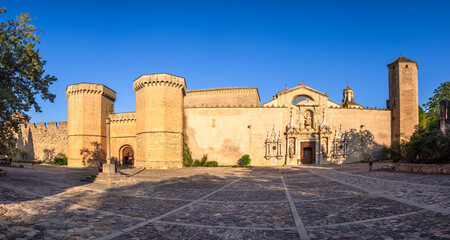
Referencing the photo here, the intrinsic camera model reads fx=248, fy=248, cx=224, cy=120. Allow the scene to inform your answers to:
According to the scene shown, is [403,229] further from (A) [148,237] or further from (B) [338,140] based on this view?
(B) [338,140]

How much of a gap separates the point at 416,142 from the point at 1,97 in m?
22.2

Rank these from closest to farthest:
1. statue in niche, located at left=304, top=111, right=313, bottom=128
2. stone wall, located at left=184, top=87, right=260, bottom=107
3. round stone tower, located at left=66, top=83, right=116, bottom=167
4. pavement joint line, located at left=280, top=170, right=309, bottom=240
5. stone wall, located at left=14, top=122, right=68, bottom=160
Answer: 1. pavement joint line, located at left=280, top=170, right=309, bottom=240
2. round stone tower, located at left=66, top=83, right=116, bottom=167
3. statue in niche, located at left=304, top=111, right=313, bottom=128
4. stone wall, located at left=14, top=122, right=68, bottom=160
5. stone wall, located at left=184, top=87, right=260, bottom=107

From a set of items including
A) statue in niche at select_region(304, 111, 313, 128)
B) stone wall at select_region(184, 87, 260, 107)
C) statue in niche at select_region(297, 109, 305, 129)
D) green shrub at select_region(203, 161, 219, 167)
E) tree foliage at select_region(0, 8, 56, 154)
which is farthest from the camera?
stone wall at select_region(184, 87, 260, 107)

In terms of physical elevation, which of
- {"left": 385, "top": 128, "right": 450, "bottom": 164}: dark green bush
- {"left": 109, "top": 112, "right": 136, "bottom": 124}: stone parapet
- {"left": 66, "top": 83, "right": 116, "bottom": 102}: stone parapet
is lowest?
{"left": 385, "top": 128, "right": 450, "bottom": 164}: dark green bush

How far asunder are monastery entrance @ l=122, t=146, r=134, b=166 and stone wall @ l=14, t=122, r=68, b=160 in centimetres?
977

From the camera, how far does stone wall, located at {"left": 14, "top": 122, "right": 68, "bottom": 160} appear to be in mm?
33562

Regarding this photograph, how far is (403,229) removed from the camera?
4.77 metres

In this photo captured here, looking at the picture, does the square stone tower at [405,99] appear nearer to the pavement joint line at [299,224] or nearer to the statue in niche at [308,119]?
the statue in niche at [308,119]

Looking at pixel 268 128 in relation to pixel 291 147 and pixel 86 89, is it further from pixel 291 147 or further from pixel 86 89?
pixel 86 89

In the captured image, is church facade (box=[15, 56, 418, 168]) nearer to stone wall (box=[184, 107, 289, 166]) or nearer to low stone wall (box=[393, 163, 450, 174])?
stone wall (box=[184, 107, 289, 166])

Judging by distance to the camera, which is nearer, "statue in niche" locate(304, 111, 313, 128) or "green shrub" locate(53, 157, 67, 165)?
"green shrub" locate(53, 157, 67, 165)

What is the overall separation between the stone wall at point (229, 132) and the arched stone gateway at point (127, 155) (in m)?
6.93

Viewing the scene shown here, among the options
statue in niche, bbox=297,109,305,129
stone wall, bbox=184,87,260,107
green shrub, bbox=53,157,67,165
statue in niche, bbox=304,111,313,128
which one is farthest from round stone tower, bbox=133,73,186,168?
statue in niche, bbox=304,111,313,128

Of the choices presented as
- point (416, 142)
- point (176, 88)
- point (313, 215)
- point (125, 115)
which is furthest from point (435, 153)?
point (125, 115)
